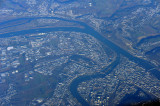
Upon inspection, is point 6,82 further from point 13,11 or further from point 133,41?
point 13,11

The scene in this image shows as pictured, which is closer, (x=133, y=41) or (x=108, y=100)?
(x=108, y=100)

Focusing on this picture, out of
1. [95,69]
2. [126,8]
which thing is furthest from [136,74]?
[126,8]

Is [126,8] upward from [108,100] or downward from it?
upward

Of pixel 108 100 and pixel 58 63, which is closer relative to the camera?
pixel 108 100

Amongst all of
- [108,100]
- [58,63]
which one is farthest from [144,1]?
[108,100]

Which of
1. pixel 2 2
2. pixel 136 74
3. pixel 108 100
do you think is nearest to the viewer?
pixel 108 100

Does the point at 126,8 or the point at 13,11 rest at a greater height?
the point at 126,8

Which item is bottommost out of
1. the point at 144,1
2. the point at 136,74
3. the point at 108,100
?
the point at 108,100

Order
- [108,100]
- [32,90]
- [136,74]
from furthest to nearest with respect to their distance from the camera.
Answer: [136,74] → [32,90] → [108,100]

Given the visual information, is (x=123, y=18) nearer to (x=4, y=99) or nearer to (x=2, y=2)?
(x=4, y=99)
